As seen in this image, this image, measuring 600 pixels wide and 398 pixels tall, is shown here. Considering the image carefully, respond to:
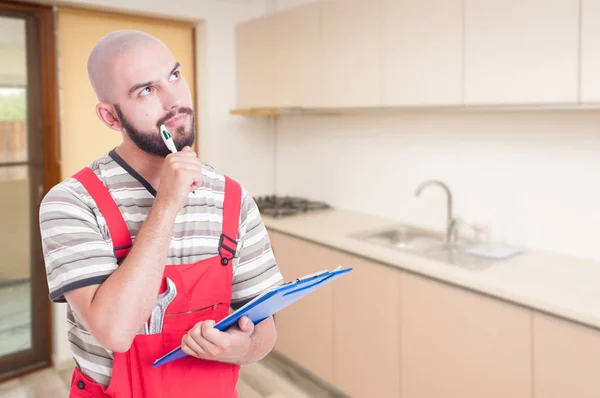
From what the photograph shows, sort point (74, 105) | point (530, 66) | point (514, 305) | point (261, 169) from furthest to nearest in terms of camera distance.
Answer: point (261, 169), point (74, 105), point (530, 66), point (514, 305)

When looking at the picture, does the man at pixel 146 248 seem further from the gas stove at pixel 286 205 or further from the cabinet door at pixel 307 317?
the gas stove at pixel 286 205

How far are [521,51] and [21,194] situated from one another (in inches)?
113

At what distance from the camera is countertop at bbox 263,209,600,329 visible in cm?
175

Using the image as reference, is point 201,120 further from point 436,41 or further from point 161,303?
point 161,303

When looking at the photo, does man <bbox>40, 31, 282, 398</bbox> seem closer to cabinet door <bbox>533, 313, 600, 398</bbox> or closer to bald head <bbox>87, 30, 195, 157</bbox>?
bald head <bbox>87, 30, 195, 157</bbox>

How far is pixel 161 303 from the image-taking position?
97 cm

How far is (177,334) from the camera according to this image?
0.99m

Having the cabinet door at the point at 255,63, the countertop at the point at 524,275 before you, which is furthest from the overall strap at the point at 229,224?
the cabinet door at the point at 255,63

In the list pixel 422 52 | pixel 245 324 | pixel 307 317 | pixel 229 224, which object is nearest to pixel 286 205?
pixel 307 317

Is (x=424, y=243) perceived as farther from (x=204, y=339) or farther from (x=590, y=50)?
(x=204, y=339)

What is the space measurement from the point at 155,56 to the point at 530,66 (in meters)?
1.67

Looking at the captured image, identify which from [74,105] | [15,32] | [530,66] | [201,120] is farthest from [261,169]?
[530,66]

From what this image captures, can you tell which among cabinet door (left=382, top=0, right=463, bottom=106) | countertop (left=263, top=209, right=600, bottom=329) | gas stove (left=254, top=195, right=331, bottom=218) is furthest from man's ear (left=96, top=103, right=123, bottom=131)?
gas stove (left=254, top=195, right=331, bottom=218)

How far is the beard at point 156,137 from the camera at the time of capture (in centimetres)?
94
